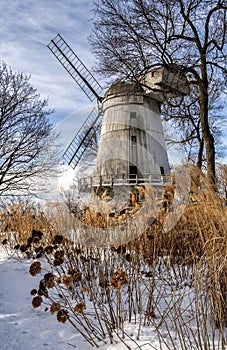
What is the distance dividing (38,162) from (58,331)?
12489mm

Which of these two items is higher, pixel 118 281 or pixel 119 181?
pixel 119 181

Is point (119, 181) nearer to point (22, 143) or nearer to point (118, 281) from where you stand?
point (22, 143)

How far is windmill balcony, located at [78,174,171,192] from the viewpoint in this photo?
45.2 ft

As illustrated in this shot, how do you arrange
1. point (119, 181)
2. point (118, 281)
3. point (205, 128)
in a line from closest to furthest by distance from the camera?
point (118, 281), point (205, 128), point (119, 181)

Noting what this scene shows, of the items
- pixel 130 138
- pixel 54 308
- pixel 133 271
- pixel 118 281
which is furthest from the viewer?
pixel 130 138

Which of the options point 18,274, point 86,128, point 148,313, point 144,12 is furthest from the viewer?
point 86,128

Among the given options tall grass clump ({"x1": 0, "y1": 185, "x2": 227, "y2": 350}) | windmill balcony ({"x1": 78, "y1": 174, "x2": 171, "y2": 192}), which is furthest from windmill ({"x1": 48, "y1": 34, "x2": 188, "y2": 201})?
tall grass clump ({"x1": 0, "y1": 185, "x2": 227, "y2": 350})

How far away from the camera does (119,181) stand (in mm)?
13969

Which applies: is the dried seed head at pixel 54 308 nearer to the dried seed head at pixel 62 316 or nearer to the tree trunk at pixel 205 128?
the dried seed head at pixel 62 316

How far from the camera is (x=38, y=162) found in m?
14.5

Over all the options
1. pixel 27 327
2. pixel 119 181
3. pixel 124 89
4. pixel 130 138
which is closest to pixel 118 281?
pixel 27 327

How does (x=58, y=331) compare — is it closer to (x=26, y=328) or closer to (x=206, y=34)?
(x=26, y=328)

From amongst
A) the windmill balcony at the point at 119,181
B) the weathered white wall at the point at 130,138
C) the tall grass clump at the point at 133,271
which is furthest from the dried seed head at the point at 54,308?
the weathered white wall at the point at 130,138

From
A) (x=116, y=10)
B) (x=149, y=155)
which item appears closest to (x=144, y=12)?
(x=116, y=10)
